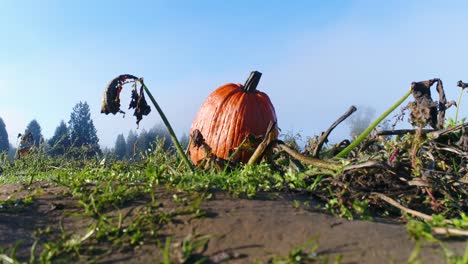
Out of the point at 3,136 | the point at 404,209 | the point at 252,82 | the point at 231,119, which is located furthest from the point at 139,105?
the point at 3,136

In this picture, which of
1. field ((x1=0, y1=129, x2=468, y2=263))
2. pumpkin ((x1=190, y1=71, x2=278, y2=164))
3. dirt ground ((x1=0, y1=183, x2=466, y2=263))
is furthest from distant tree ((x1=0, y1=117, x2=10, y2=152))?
dirt ground ((x1=0, y1=183, x2=466, y2=263))

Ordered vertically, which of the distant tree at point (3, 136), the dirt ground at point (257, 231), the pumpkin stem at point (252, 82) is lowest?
the dirt ground at point (257, 231)

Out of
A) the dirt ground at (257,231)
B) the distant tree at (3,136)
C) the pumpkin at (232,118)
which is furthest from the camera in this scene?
the distant tree at (3,136)

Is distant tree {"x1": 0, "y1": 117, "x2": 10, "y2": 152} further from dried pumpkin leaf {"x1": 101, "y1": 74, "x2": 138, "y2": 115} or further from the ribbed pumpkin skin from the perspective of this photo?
dried pumpkin leaf {"x1": 101, "y1": 74, "x2": 138, "y2": 115}

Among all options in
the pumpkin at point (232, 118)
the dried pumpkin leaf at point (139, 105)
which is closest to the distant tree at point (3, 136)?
the pumpkin at point (232, 118)

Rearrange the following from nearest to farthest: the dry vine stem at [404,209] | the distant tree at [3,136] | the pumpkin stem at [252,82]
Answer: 1. the dry vine stem at [404,209]
2. the pumpkin stem at [252,82]
3. the distant tree at [3,136]

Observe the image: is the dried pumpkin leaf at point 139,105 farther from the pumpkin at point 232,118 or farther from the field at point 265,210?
the pumpkin at point 232,118
